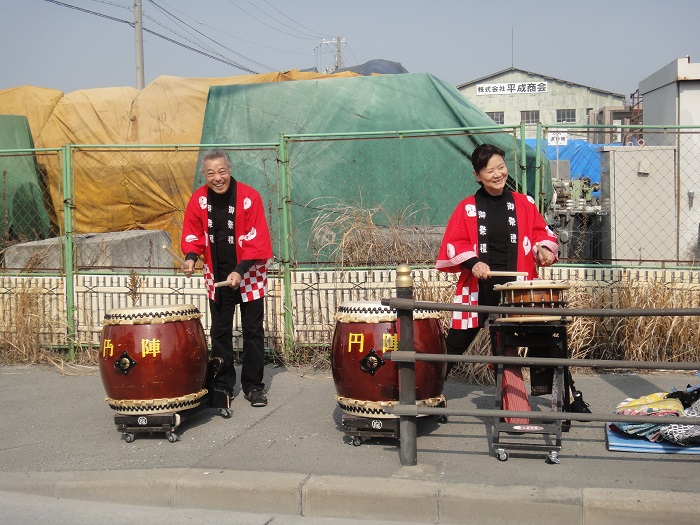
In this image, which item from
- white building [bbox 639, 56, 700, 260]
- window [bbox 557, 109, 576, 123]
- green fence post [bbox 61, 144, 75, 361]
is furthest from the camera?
window [bbox 557, 109, 576, 123]

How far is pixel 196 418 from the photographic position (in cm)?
609

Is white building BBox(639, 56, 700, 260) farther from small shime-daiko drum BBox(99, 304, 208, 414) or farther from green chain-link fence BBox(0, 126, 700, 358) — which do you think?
small shime-daiko drum BBox(99, 304, 208, 414)

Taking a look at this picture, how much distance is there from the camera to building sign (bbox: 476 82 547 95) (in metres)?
46.6

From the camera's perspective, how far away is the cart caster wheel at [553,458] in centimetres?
470

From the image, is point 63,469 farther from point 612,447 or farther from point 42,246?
point 42,246

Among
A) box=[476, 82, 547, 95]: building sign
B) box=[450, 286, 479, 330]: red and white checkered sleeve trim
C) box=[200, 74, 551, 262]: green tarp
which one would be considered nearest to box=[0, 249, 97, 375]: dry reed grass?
box=[200, 74, 551, 262]: green tarp

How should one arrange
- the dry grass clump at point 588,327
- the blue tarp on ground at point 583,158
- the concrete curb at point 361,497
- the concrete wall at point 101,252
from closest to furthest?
the concrete curb at point 361,497 < the dry grass clump at point 588,327 < the concrete wall at point 101,252 < the blue tarp on ground at point 583,158

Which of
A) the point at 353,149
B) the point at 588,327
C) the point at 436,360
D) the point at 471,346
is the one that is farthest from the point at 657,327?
the point at 353,149

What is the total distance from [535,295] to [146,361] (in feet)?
8.58

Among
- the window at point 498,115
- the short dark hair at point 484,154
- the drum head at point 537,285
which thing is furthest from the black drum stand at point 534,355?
the window at point 498,115

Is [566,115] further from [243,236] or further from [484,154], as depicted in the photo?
[484,154]

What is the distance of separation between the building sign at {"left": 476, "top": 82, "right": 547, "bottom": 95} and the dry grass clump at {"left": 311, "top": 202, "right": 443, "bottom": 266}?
40.4 m

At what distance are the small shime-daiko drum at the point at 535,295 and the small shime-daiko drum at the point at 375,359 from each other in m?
0.62

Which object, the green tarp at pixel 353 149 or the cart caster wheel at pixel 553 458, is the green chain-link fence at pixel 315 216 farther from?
the cart caster wheel at pixel 553 458
